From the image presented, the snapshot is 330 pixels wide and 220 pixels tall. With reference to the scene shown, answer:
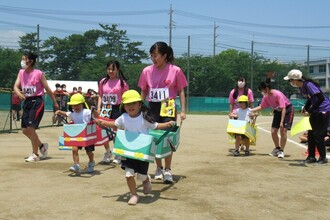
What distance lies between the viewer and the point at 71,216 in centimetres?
473

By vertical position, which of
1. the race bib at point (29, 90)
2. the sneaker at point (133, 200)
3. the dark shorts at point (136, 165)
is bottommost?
the sneaker at point (133, 200)

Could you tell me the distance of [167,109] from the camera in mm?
6766

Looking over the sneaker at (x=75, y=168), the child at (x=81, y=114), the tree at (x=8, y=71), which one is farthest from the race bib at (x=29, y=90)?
the tree at (x=8, y=71)

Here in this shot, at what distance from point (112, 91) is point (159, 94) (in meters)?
1.81

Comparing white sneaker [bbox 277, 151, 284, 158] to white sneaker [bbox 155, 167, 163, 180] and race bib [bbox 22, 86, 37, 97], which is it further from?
race bib [bbox 22, 86, 37, 97]

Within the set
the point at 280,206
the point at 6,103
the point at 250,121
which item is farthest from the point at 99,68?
the point at 280,206

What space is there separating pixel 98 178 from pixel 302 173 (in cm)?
342

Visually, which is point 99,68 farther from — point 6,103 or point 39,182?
point 39,182

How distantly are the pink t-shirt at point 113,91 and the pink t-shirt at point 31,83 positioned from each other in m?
1.35

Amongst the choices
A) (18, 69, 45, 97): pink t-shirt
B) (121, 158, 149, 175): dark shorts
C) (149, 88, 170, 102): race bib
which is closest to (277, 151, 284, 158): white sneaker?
(149, 88, 170, 102): race bib

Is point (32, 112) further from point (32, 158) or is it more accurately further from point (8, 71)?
point (8, 71)

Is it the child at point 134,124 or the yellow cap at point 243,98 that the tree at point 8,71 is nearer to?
the yellow cap at point 243,98

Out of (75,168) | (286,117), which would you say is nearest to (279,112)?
(286,117)

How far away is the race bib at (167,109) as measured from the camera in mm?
6742
